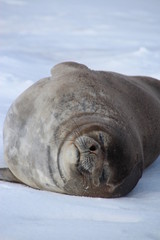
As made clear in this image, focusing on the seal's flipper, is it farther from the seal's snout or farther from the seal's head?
the seal's snout

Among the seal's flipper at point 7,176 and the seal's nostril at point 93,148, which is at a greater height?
the seal's nostril at point 93,148

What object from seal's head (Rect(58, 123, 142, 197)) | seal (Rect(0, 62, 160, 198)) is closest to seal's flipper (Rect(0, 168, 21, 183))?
seal (Rect(0, 62, 160, 198))

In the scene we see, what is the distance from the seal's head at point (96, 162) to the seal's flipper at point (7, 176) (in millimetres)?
642

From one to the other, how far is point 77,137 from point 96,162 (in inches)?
6.8

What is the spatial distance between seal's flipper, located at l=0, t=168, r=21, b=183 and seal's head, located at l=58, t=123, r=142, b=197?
0.64 m

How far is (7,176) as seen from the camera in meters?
3.95

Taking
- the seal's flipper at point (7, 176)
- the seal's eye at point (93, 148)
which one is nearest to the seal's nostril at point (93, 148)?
the seal's eye at point (93, 148)


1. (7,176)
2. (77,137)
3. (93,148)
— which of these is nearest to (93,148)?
(93,148)

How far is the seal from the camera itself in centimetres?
328

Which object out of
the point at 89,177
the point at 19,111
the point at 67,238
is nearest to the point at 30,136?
the point at 19,111

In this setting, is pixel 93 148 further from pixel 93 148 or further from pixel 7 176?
pixel 7 176

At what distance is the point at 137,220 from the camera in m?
2.90

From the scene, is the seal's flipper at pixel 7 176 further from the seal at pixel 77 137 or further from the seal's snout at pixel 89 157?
the seal's snout at pixel 89 157

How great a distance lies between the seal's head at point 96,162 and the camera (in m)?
3.22
